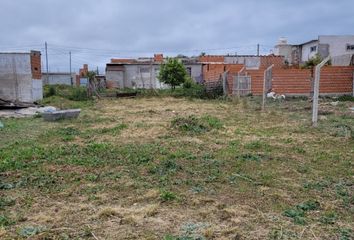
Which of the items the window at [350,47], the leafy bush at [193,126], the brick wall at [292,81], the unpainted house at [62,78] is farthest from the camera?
the unpainted house at [62,78]

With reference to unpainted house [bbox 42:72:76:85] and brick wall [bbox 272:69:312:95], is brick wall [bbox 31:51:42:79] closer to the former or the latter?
brick wall [bbox 272:69:312:95]

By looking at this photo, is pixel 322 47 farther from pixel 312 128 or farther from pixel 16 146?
pixel 16 146

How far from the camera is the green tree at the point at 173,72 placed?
30031mm

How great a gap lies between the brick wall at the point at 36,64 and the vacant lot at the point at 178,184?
12.1 metres

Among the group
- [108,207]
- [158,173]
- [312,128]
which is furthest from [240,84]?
[108,207]

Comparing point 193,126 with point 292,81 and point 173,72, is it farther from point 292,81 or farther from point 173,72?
point 173,72

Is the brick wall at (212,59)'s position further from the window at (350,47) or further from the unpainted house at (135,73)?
the window at (350,47)

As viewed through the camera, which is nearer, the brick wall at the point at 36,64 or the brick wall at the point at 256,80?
the brick wall at the point at 36,64

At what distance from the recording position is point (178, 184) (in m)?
5.38

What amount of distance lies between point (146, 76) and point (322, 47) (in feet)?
60.4

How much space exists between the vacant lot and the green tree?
20375mm

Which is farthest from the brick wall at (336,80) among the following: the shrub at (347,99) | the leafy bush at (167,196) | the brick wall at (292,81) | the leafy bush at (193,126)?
the leafy bush at (167,196)

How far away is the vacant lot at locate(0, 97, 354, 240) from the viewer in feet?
12.7

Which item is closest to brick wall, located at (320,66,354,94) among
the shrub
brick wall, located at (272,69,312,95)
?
brick wall, located at (272,69,312,95)
